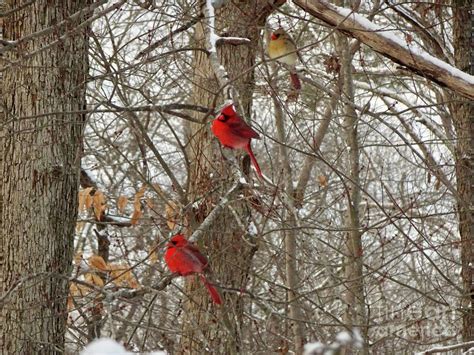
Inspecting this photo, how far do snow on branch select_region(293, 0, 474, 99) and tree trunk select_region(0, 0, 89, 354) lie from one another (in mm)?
1594

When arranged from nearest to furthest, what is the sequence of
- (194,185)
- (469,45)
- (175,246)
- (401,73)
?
(175,246) → (194,185) → (469,45) → (401,73)

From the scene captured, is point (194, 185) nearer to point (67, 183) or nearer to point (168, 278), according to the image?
point (67, 183)

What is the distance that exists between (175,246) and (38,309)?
133cm

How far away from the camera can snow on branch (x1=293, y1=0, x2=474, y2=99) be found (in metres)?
4.88

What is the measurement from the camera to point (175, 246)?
3965 millimetres

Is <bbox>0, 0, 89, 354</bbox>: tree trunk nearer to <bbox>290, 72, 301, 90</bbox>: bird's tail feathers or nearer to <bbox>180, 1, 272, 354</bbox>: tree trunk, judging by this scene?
<bbox>180, 1, 272, 354</bbox>: tree trunk

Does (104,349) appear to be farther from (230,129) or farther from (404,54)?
(404,54)

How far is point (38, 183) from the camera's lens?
15.9 ft

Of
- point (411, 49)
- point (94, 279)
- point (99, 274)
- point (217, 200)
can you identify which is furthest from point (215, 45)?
point (99, 274)

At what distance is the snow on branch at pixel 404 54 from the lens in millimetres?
4875

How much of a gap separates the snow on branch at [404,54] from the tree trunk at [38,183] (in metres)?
1.59

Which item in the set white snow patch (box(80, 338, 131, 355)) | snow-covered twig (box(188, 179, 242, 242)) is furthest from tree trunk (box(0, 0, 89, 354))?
white snow patch (box(80, 338, 131, 355))

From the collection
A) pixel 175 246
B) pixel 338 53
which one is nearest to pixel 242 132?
pixel 175 246

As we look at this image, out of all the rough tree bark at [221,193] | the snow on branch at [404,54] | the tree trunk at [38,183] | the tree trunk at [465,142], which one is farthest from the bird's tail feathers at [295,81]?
the tree trunk at [38,183]
